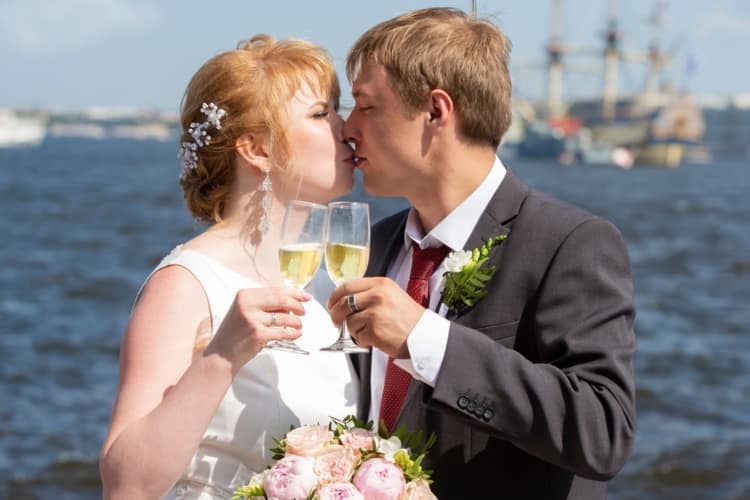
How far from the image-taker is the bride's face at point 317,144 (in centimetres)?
350

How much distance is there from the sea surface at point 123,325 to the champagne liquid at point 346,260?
1018 millimetres

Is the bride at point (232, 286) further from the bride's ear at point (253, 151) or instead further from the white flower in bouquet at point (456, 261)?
the white flower in bouquet at point (456, 261)

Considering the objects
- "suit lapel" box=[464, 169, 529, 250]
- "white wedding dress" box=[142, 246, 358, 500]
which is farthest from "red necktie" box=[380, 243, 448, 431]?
"white wedding dress" box=[142, 246, 358, 500]

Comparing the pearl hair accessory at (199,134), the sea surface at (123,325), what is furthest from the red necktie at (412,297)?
the sea surface at (123,325)

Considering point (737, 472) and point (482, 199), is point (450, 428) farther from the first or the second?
point (737, 472)

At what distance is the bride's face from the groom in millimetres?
82

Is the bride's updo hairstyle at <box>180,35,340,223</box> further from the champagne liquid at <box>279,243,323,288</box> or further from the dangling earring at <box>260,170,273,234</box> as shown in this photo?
the champagne liquid at <box>279,243,323,288</box>

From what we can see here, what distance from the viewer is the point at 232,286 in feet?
11.3

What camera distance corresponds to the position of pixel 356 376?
3.57m

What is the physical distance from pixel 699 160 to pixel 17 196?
8471 centimetres

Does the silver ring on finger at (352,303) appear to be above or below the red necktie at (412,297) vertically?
above

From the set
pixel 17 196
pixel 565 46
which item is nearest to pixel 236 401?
pixel 17 196

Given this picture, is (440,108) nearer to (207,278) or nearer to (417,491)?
(207,278)

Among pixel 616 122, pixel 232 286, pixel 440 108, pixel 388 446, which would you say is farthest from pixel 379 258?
pixel 616 122
